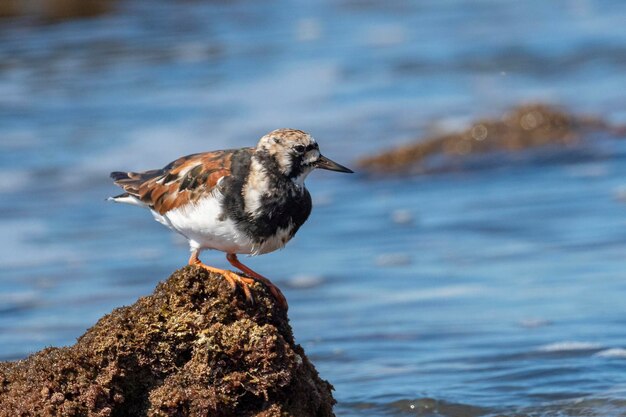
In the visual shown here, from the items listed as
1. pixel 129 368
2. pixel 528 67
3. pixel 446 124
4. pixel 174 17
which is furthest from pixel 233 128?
pixel 129 368

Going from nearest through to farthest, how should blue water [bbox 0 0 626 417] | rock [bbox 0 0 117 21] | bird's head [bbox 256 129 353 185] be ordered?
bird's head [bbox 256 129 353 185]
blue water [bbox 0 0 626 417]
rock [bbox 0 0 117 21]

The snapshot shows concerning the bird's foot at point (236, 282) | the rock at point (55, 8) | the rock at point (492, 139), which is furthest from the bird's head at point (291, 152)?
the rock at point (55, 8)

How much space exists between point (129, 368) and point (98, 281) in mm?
4404

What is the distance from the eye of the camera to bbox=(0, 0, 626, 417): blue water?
22.8ft

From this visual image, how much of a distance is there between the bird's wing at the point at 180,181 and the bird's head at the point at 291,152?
8.5 inches

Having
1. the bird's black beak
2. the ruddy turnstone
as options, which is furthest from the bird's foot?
the bird's black beak

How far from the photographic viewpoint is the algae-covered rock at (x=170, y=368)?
4.25m

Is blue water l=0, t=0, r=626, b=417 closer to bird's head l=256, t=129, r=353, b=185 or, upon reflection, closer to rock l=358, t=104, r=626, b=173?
rock l=358, t=104, r=626, b=173

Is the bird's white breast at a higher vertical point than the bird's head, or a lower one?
lower

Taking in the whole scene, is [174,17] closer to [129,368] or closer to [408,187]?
[408,187]

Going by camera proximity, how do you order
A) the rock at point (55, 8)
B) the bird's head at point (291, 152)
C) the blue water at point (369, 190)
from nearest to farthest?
the bird's head at point (291, 152)
the blue water at point (369, 190)
the rock at point (55, 8)

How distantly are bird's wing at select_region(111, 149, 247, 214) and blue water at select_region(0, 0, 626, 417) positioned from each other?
170 cm

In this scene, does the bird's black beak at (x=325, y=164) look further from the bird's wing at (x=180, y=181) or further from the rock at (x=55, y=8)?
the rock at (x=55, y=8)

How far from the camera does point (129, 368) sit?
432cm
